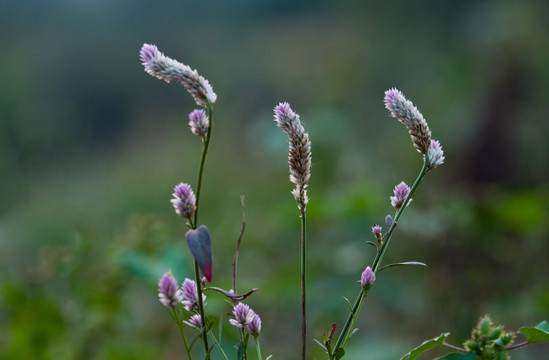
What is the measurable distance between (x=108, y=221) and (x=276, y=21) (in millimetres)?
4568

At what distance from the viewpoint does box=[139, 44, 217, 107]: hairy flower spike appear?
1.94 ft

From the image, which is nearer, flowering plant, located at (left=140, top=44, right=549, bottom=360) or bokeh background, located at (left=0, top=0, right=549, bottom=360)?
flowering plant, located at (left=140, top=44, right=549, bottom=360)

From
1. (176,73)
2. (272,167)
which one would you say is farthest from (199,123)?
(272,167)

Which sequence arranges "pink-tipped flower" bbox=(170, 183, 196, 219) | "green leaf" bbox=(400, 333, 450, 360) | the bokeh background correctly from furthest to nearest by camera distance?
the bokeh background, "green leaf" bbox=(400, 333, 450, 360), "pink-tipped flower" bbox=(170, 183, 196, 219)

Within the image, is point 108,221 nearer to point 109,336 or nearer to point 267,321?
point 267,321

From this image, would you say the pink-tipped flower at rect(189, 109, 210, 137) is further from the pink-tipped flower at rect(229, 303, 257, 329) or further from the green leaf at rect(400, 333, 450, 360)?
the green leaf at rect(400, 333, 450, 360)

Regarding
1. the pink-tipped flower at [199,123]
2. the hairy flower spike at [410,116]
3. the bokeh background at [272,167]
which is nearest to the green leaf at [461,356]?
the hairy flower spike at [410,116]

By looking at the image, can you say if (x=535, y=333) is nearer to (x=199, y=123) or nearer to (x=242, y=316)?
(x=242, y=316)

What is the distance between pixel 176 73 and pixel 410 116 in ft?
0.75

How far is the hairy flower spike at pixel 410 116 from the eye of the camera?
0.63m

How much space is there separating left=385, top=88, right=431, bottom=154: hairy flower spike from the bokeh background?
2.92 feet

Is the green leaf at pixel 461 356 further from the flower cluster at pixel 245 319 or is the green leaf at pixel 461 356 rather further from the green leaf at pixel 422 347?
the flower cluster at pixel 245 319

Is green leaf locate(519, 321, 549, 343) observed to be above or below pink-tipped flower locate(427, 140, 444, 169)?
below

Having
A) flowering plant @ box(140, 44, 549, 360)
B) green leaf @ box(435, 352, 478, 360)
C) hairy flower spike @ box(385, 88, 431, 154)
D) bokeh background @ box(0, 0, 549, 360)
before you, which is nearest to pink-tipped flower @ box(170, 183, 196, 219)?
flowering plant @ box(140, 44, 549, 360)
